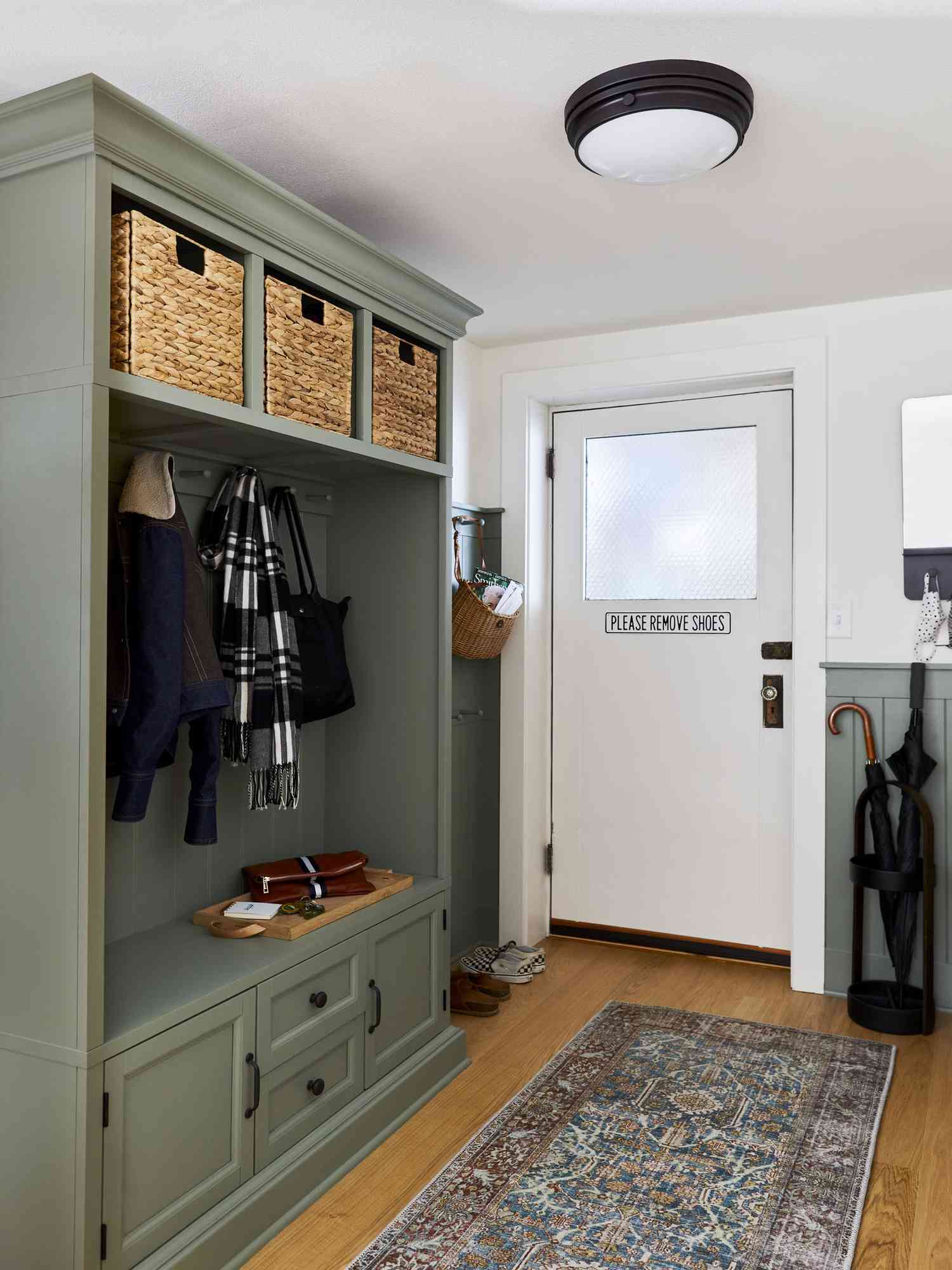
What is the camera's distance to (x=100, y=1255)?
1769mm

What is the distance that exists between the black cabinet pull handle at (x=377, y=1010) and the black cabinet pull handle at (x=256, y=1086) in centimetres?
46

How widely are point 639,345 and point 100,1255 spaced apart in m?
3.30

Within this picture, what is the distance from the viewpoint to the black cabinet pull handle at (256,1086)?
2131 mm

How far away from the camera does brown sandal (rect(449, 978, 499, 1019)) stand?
3318 millimetres

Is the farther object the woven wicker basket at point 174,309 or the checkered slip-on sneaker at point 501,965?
the checkered slip-on sneaker at point 501,965

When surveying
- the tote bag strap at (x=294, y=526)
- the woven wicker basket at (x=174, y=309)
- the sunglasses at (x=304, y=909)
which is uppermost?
the woven wicker basket at (x=174, y=309)

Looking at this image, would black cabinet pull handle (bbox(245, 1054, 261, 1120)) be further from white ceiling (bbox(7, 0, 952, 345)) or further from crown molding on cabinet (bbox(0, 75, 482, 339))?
white ceiling (bbox(7, 0, 952, 345))

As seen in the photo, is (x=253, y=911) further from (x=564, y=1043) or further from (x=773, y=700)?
(x=773, y=700)

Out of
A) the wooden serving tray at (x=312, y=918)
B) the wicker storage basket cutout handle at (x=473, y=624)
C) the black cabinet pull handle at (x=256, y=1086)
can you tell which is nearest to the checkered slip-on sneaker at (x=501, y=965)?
the wooden serving tray at (x=312, y=918)

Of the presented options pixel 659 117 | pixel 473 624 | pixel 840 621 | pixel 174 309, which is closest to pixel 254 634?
pixel 174 309

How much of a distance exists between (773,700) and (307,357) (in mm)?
2272

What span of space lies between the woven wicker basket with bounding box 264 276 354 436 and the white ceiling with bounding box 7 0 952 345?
382 millimetres

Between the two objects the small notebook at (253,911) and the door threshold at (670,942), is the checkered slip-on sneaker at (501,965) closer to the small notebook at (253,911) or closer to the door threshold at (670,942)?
the door threshold at (670,942)

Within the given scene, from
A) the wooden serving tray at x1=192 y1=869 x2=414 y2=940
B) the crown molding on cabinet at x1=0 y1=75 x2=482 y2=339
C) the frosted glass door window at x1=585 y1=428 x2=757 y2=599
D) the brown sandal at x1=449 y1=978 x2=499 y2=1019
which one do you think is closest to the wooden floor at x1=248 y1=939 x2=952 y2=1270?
the brown sandal at x1=449 y1=978 x2=499 y2=1019
